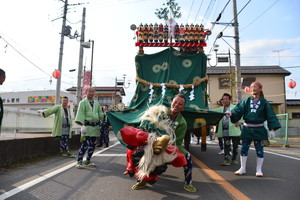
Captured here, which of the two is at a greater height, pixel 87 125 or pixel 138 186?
pixel 87 125

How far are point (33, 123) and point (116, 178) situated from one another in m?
4.31

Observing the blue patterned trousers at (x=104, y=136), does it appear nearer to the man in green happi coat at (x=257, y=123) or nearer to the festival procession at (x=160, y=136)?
the festival procession at (x=160, y=136)

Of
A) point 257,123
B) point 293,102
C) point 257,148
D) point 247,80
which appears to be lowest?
point 257,148

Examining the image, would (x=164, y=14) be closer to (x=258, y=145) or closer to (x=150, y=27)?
(x=150, y=27)

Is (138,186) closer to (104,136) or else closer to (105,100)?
(104,136)

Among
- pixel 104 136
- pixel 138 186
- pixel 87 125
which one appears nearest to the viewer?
pixel 138 186

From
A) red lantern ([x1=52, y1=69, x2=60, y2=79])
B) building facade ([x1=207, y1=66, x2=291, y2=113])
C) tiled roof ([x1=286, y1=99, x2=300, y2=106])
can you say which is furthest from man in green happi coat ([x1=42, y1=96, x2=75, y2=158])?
tiled roof ([x1=286, y1=99, x2=300, y2=106])

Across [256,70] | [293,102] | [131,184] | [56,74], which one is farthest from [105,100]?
[131,184]

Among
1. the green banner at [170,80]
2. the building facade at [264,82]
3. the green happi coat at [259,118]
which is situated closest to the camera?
the green happi coat at [259,118]

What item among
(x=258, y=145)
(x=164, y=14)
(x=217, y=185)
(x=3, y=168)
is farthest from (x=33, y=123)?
(x=164, y=14)

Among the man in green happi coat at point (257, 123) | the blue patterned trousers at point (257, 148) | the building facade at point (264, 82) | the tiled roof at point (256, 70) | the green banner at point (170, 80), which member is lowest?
the blue patterned trousers at point (257, 148)

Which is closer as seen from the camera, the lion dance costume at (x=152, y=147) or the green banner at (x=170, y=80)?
the lion dance costume at (x=152, y=147)

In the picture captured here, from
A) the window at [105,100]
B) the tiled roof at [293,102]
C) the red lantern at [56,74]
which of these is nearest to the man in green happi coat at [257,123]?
the red lantern at [56,74]

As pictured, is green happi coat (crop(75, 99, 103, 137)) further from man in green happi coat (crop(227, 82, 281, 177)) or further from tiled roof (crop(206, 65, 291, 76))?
tiled roof (crop(206, 65, 291, 76))
